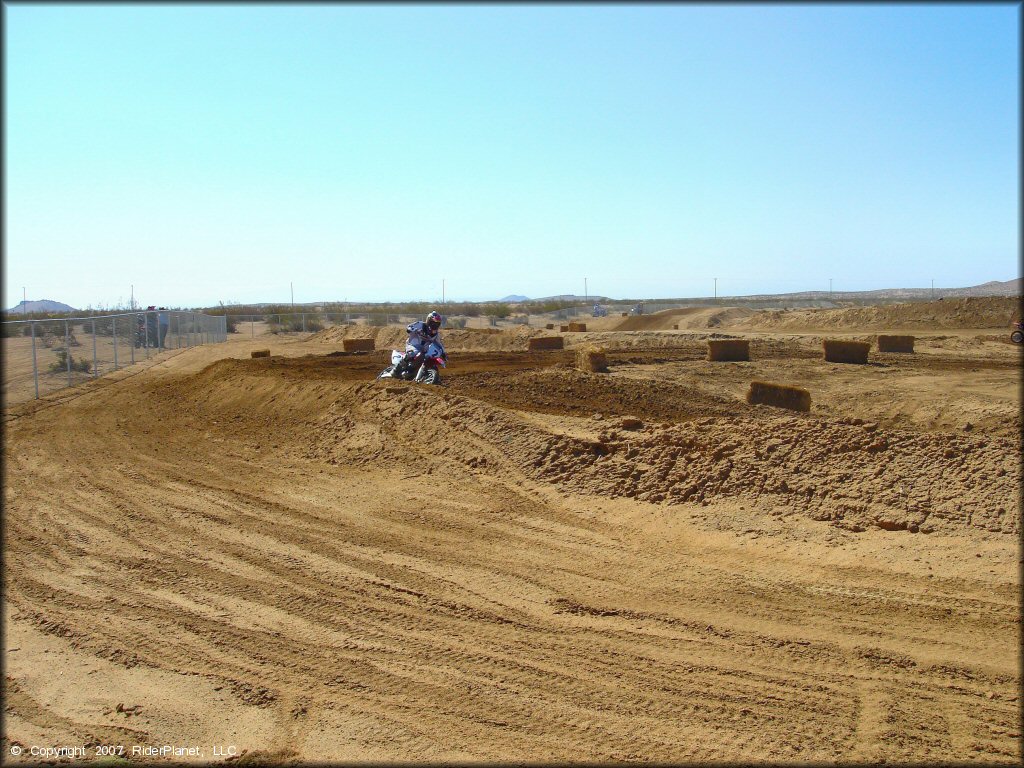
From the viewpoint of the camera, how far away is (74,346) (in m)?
25.2

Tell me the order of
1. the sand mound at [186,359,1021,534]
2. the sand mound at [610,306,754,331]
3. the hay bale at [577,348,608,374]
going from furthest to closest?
→ the sand mound at [610,306,754,331] → the hay bale at [577,348,608,374] → the sand mound at [186,359,1021,534]

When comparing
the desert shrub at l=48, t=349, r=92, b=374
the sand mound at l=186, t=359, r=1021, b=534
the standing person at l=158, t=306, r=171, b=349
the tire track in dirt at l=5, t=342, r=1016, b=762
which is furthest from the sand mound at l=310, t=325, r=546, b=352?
the tire track in dirt at l=5, t=342, r=1016, b=762

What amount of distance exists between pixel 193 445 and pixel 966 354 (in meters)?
24.5

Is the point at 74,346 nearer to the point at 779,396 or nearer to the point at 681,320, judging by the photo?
the point at 779,396

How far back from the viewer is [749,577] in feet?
24.7

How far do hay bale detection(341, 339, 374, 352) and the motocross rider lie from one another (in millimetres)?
15676

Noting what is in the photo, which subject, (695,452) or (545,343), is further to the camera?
(545,343)

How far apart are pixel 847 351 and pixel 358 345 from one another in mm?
19165

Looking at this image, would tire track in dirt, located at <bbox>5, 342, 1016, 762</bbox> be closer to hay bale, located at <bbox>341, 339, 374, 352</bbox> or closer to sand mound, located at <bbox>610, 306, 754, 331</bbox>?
hay bale, located at <bbox>341, 339, 374, 352</bbox>

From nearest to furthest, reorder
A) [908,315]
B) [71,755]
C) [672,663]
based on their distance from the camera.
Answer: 1. [71,755]
2. [672,663]
3. [908,315]

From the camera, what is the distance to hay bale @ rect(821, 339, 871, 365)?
76.8 ft

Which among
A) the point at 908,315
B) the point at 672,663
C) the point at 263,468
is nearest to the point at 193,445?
the point at 263,468

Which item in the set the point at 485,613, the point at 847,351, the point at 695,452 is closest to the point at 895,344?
the point at 847,351

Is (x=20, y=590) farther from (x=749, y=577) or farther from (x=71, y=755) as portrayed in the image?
(x=749, y=577)
